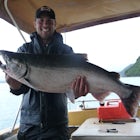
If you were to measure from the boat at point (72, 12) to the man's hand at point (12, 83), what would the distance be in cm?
138

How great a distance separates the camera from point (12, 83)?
3.12 metres

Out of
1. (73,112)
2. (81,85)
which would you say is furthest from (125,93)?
(73,112)

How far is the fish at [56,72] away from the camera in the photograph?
9.59 feet

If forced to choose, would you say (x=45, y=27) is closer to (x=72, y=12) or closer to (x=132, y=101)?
(x=132, y=101)

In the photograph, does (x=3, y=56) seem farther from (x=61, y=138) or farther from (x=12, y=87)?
(x=61, y=138)

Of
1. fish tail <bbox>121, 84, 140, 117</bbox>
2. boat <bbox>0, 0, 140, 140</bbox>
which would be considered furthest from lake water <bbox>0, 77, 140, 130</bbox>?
boat <bbox>0, 0, 140, 140</bbox>

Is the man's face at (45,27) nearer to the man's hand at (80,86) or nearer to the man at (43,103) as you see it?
the man at (43,103)

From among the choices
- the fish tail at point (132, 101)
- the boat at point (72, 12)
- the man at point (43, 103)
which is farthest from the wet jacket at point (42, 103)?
the boat at point (72, 12)

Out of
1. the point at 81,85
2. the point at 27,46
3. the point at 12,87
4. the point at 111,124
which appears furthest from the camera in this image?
the point at 111,124

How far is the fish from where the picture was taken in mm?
2922

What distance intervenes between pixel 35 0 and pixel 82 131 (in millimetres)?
1870

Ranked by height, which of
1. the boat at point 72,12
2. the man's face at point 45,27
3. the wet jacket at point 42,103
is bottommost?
the wet jacket at point 42,103

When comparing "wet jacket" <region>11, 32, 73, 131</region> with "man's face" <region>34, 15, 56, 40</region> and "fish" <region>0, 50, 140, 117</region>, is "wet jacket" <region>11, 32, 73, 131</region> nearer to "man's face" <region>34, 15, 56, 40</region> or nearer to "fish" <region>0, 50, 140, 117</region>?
"man's face" <region>34, 15, 56, 40</region>

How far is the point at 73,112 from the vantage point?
239 inches
